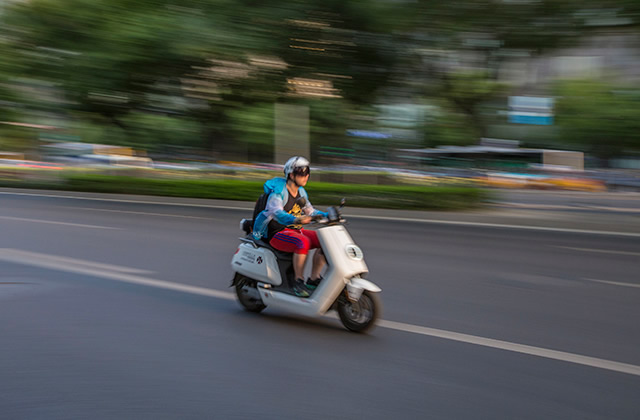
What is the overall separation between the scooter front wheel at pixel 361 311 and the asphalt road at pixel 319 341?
0.13 metres

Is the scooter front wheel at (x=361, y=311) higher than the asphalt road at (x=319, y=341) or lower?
higher

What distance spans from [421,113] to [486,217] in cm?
726

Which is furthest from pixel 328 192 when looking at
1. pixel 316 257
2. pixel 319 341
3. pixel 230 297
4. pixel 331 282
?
pixel 319 341

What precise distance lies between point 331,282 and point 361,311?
33 centimetres

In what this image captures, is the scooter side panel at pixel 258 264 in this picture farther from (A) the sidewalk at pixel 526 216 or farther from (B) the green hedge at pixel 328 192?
(B) the green hedge at pixel 328 192

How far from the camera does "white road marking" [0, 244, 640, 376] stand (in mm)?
4902

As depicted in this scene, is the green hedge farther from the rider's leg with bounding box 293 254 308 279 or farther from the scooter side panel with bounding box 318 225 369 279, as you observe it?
the scooter side panel with bounding box 318 225 369 279

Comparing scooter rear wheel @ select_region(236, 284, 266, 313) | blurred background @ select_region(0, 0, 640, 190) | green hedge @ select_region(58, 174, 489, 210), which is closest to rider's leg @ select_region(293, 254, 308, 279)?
scooter rear wheel @ select_region(236, 284, 266, 313)

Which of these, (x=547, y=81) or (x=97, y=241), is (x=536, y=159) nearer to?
(x=547, y=81)

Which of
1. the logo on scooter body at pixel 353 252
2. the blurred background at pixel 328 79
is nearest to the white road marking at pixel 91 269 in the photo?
the logo on scooter body at pixel 353 252

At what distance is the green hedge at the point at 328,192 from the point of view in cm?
1822

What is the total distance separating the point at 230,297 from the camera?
7.12 meters

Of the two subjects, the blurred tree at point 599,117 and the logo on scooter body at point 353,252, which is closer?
the logo on scooter body at point 353,252

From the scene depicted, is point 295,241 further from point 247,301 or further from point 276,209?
point 247,301
